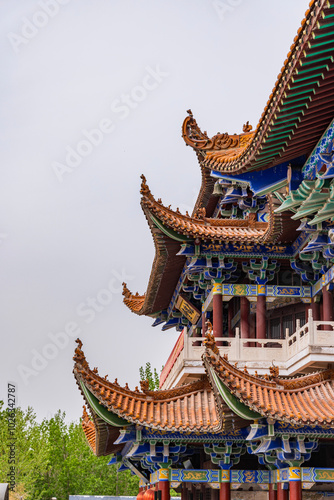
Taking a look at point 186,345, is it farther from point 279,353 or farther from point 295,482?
point 295,482

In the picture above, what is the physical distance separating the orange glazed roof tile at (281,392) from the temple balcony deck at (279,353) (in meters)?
0.51

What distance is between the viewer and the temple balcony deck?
57.5 feet

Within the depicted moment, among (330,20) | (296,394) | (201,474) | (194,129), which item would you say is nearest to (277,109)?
(330,20)

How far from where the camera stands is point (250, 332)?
21734mm

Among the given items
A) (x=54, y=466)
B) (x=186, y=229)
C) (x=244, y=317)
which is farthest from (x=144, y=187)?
(x=54, y=466)

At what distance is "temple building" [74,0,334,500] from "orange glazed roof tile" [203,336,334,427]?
0.03m

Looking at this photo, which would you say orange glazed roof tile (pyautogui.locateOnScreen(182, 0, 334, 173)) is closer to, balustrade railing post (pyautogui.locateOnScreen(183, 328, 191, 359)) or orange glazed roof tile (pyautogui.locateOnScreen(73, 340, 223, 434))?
orange glazed roof tile (pyautogui.locateOnScreen(73, 340, 223, 434))

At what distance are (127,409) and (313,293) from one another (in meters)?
5.68

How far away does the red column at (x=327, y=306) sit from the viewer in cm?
1931

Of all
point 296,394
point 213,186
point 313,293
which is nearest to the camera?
point 296,394

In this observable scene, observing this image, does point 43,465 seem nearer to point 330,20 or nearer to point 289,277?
point 289,277

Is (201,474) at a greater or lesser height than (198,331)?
lesser

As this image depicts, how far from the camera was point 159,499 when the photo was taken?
18250mm

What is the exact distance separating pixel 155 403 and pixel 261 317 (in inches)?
142
